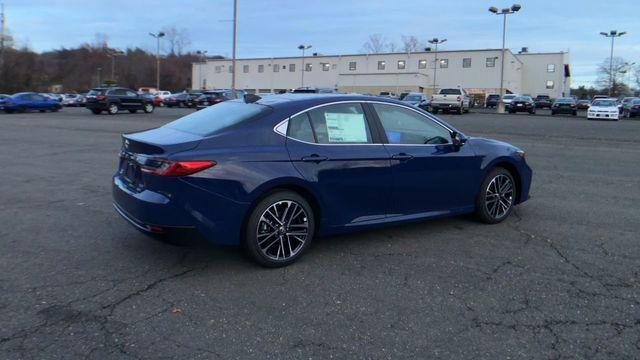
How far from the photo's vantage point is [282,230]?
4.65 meters

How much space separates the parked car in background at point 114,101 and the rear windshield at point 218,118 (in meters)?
30.1

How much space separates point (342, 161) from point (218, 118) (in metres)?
1.29

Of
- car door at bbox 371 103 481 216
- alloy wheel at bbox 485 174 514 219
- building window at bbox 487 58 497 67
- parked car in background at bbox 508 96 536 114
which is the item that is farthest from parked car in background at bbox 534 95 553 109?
car door at bbox 371 103 481 216

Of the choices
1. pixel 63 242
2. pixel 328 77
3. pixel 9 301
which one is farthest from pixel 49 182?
pixel 328 77

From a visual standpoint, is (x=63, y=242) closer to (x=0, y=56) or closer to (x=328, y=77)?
(x=0, y=56)

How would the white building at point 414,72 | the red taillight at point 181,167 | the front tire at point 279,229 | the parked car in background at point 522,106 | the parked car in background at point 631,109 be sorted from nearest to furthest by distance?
1. the red taillight at point 181,167
2. the front tire at point 279,229
3. the parked car in background at point 631,109
4. the parked car in background at point 522,106
5. the white building at point 414,72

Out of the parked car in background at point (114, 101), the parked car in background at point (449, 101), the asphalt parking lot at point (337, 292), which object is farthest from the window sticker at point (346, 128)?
the parked car in background at point (449, 101)

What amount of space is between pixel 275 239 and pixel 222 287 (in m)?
0.66

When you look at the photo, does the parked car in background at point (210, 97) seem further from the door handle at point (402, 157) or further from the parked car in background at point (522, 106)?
the door handle at point (402, 157)

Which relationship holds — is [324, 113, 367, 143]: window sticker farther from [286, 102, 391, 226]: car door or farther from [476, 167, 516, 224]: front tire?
[476, 167, 516, 224]: front tire

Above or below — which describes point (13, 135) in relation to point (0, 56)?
below

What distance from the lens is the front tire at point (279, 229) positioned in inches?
178

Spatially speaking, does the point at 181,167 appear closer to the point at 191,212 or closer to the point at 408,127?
the point at 191,212

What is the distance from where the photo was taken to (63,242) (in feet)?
17.8
